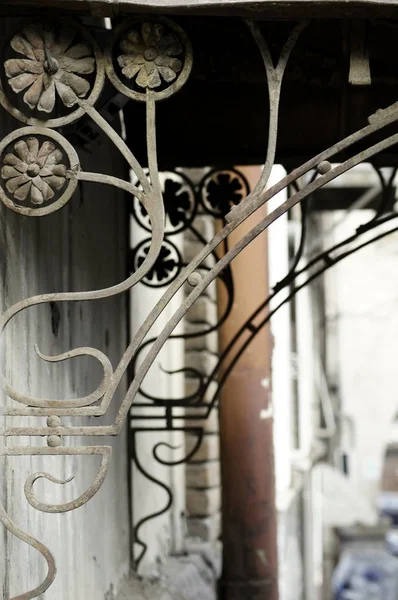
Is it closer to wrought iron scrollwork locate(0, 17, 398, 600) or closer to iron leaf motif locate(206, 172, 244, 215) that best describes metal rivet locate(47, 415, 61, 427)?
wrought iron scrollwork locate(0, 17, 398, 600)

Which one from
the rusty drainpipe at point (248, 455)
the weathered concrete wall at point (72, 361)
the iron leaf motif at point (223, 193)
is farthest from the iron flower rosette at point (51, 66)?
the rusty drainpipe at point (248, 455)

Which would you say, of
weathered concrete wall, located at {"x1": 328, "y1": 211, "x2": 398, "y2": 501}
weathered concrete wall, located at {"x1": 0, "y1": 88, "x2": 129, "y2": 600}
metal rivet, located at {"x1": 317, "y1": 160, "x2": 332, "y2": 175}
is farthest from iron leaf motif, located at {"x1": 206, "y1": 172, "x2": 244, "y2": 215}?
weathered concrete wall, located at {"x1": 328, "y1": 211, "x2": 398, "y2": 501}

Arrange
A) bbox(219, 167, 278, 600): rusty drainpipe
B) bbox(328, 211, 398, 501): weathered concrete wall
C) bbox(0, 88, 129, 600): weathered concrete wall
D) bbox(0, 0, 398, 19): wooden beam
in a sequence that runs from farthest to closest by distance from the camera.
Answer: bbox(328, 211, 398, 501): weathered concrete wall, bbox(219, 167, 278, 600): rusty drainpipe, bbox(0, 88, 129, 600): weathered concrete wall, bbox(0, 0, 398, 19): wooden beam

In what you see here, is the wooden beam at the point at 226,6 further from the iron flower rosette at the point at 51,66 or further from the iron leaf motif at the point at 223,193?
the iron leaf motif at the point at 223,193

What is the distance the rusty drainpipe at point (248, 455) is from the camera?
139 inches

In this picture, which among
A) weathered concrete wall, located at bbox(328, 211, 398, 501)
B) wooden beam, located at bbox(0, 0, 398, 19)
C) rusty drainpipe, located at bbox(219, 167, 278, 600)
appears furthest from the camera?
weathered concrete wall, located at bbox(328, 211, 398, 501)

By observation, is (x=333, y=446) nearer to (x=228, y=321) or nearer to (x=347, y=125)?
(x=228, y=321)

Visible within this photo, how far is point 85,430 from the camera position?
4.88 ft

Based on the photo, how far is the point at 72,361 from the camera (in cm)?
212

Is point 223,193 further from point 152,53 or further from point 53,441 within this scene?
point 53,441

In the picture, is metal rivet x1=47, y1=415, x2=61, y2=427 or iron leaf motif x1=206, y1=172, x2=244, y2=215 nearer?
metal rivet x1=47, y1=415, x2=61, y2=427

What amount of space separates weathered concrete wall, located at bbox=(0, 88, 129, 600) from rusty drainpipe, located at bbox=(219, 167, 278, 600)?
2.41 ft

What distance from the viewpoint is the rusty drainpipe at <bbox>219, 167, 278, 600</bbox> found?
11.6ft

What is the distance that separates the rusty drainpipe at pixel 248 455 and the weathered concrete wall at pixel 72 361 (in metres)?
0.73
